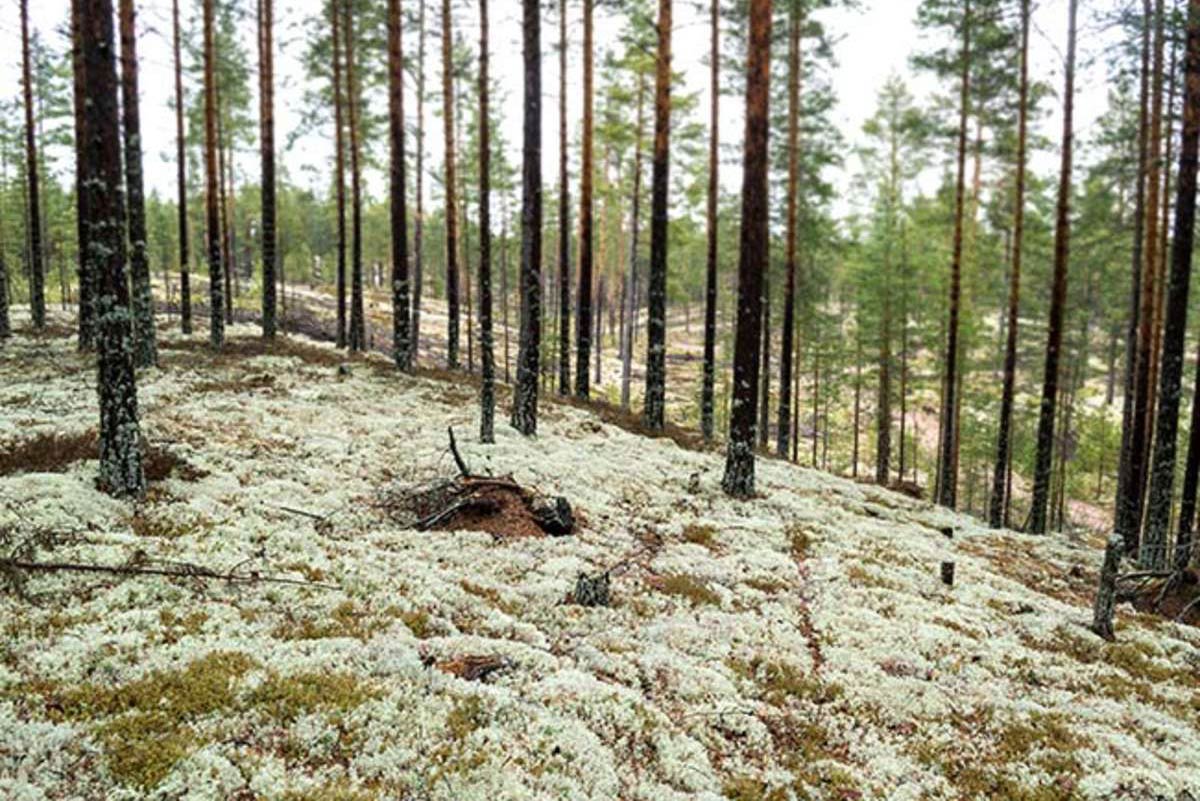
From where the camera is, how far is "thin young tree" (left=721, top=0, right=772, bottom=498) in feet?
44.6

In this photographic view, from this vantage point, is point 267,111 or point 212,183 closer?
point 212,183

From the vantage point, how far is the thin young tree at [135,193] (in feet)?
58.6

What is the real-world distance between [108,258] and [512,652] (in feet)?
25.2

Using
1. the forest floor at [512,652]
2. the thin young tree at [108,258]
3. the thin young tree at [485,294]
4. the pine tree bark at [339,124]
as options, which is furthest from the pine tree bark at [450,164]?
the forest floor at [512,652]

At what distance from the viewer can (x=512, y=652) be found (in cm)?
702

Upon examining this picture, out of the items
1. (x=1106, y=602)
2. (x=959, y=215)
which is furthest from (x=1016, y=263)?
(x=1106, y=602)

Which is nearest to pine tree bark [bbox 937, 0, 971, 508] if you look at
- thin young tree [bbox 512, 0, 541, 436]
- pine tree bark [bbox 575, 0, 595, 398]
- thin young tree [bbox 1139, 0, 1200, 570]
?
thin young tree [bbox 1139, 0, 1200, 570]

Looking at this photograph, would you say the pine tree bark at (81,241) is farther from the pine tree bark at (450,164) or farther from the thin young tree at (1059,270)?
the thin young tree at (1059,270)

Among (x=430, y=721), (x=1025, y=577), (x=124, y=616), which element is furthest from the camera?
(x=1025, y=577)

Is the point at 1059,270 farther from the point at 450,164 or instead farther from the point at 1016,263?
the point at 450,164

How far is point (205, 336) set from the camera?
2750 cm

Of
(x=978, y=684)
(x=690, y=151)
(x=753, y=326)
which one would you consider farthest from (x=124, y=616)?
(x=690, y=151)

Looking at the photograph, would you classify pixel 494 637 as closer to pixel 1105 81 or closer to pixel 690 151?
pixel 1105 81

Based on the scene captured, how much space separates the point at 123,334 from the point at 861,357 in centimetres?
3036
